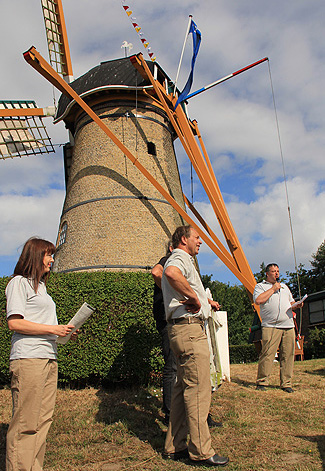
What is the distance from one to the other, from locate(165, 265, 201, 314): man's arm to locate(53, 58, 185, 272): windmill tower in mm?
6871

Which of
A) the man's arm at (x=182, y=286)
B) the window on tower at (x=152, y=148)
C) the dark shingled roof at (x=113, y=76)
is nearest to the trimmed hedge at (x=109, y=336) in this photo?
the man's arm at (x=182, y=286)

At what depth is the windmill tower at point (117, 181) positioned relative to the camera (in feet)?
33.9

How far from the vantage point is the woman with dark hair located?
8.57 ft

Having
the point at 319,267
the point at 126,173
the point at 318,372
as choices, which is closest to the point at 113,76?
the point at 126,173

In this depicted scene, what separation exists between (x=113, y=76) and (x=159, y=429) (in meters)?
9.77

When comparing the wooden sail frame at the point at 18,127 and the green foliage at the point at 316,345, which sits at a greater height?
the wooden sail frame at the point at 18,127

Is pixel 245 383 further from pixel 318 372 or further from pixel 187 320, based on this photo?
pixel 187 320

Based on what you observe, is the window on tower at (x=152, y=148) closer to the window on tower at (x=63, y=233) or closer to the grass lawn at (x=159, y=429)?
the window on tower at (x=63, y=233)

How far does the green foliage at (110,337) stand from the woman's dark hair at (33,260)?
2855mm

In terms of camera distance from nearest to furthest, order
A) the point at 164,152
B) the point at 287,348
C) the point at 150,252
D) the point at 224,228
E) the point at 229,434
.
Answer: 1. the point at 229,434
2. the point at 287,348
3. the point at 150,252
4. the point at 224,228
5. the point at 164,152

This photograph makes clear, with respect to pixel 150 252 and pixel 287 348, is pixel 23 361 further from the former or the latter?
pixel 150 252

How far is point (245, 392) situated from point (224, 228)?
20.1 ft

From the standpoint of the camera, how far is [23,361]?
2676 mm

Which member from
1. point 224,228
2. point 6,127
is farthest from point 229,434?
point 6,127
